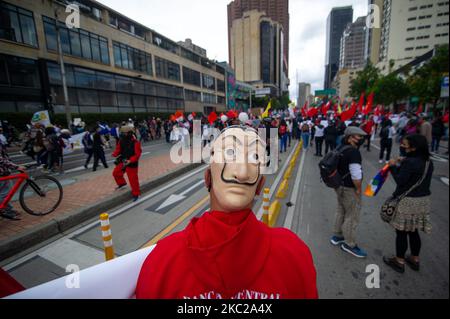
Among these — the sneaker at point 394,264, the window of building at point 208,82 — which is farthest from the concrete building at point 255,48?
the sneaker at point 394,264

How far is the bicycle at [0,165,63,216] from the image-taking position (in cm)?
443

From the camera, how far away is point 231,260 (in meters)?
1.03

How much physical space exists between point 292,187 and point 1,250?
655 cm

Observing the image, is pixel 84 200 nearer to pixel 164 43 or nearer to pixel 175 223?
pixel 175 223

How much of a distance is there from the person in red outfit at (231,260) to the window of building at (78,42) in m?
25.0

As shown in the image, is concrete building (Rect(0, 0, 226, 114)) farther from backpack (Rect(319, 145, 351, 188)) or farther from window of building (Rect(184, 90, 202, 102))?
backpack (Rect(319, 145, 351, 188))

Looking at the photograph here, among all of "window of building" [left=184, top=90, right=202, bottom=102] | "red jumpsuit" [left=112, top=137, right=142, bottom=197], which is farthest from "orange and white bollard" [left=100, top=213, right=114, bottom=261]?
"window of building" [left=184, top=90, right=202, bottom=102]

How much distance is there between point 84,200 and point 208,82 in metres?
47.8

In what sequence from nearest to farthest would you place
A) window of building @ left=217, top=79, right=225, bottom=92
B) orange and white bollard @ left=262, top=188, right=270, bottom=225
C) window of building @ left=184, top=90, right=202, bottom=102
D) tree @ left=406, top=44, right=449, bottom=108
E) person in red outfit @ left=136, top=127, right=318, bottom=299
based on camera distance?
person in red outfit @ left=136, top=127, right=318, bottom=299, orange and white bollard @ left=262, top=188, right=270, bottom=225, tree @ left=406, top=44, right=449, bottom=108, window of building @ left=184, top=90, right=202, bottom=102, window of building @ left=217, top=79, right=225, bottom=92

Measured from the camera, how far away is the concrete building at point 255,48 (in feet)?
311

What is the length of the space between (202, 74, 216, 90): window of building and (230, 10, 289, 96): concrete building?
4772 cm

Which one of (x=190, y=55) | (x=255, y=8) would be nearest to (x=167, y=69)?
(x=190, y=55)

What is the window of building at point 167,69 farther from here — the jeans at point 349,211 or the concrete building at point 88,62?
the jeans at point 349,211

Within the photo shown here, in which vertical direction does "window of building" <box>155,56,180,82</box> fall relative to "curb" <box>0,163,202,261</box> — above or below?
above
